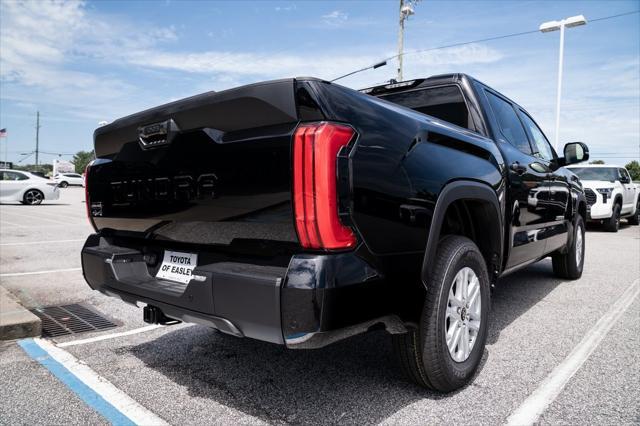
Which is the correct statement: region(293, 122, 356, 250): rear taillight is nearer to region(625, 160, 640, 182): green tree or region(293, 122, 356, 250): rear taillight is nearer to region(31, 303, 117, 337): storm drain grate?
region(31, 303, 117, 337): storm drain grate

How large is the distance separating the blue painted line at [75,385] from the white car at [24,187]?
18.5m

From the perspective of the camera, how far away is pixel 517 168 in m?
3.51

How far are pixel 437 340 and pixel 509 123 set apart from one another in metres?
2.41

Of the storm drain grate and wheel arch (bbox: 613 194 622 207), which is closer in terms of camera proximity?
the storm drain grate

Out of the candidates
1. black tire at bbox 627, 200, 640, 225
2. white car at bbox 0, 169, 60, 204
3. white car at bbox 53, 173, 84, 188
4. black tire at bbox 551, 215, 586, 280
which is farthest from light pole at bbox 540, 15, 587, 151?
white car at bbox 53, 173, 84, 188

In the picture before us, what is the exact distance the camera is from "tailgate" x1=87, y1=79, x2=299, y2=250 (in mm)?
1900

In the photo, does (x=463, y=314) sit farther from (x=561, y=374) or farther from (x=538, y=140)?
(x=538, y=140)

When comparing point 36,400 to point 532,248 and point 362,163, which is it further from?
point 532,248

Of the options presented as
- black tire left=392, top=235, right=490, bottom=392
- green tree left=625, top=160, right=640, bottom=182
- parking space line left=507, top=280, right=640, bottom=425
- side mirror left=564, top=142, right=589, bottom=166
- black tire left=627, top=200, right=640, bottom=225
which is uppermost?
green tree left=625, top=160, right=640, bottom=182

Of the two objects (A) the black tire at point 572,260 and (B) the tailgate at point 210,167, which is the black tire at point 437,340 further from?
(A) the black tire at point 572,260

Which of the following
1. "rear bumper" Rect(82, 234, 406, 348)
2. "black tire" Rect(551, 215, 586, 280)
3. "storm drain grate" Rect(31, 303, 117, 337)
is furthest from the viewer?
"black tire" Rect(551, 215, 586, 280)

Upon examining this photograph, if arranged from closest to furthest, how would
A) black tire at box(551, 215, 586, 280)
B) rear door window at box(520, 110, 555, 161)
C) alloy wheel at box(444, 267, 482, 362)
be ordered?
alloy wheel at box(444, 267, 482, 362)
rear door window at box(520, 110, 555, 161)
black tire at box(551, 215, 586, 280)

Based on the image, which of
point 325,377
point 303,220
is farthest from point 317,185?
point 325,377

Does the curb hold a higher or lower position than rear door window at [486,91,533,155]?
lower
